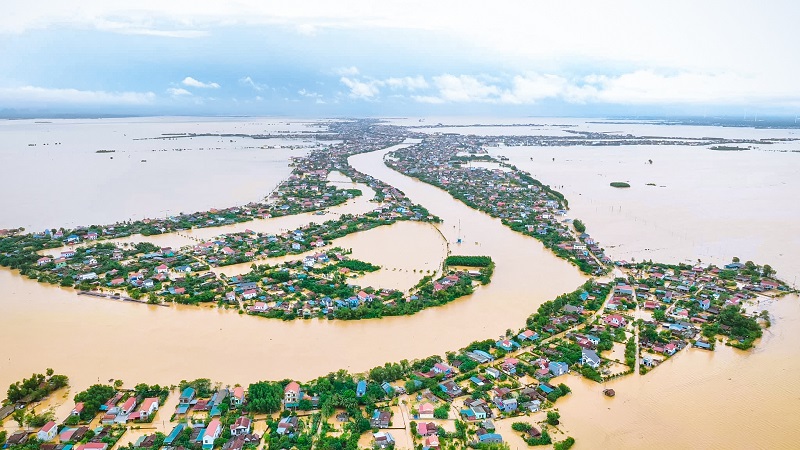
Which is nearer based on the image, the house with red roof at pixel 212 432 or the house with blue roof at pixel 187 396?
the house with red roof at pixel 212 432

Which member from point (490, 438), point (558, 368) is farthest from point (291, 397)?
point (558, 368)

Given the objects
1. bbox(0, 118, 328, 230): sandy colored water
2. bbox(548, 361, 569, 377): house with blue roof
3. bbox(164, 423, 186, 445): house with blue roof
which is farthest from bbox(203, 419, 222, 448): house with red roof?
bbox(0, 118, 328, 230): sandy colored water

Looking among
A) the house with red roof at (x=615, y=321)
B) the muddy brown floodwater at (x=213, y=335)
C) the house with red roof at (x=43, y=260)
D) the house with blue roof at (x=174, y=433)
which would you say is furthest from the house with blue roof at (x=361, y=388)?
the house with red roof at (x=43, y=260)

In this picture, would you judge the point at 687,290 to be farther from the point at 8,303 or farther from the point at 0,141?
the point at 0,141

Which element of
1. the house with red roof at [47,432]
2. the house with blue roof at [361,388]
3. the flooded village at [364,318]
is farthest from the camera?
the house with blue roof at [361,388]

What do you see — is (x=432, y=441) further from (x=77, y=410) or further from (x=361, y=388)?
(x=77, y=410)

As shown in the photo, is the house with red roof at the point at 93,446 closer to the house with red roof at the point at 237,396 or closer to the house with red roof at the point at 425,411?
the house with red roof at the point at 237,396

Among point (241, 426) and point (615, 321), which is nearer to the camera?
point (241, 426)

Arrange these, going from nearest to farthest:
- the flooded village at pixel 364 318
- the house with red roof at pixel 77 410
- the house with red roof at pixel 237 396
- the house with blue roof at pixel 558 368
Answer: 1. the flooded village at pixel 364 318
2. the house with red roof at pixel 77 410
3. the house with red roof at pixel 237 396
4. the house with blue roof at pixel 558 368

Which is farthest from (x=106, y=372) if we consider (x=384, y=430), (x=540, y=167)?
(x=540, y=167)
